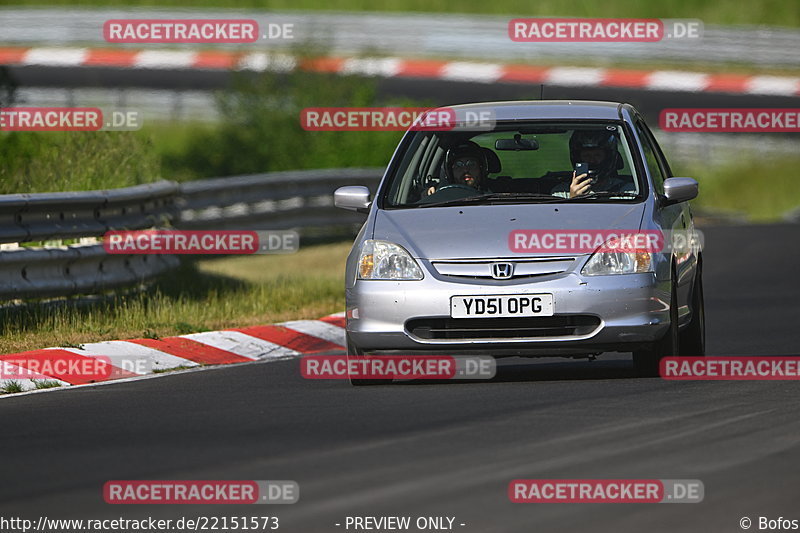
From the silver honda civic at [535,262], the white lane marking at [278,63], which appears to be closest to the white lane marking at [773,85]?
the white lane marking at [278,63]

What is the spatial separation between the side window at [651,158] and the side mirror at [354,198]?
174 cm

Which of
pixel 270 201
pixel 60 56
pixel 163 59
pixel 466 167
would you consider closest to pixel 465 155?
pixel 466 167

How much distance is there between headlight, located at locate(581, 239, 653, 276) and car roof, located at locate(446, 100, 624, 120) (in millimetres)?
1454

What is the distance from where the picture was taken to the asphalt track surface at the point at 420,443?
667cm

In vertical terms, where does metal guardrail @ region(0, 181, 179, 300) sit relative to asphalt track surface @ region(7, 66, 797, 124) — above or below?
below

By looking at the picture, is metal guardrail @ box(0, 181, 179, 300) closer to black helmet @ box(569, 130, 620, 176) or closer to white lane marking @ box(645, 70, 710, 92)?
black helmet @ box(569, 130, 620, 176)

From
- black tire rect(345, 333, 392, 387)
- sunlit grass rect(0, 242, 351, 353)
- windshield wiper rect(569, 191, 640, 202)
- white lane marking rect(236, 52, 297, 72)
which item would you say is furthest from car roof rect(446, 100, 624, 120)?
white lane marking rect(236, 52, 297, 72)

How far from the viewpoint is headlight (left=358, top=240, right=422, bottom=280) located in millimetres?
10352

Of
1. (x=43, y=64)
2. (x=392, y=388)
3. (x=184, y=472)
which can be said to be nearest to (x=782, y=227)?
(x=392, y=388)

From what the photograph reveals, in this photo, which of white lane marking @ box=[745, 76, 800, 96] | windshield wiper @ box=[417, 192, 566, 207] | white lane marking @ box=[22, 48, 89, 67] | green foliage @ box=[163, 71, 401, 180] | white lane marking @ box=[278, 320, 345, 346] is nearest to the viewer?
windshield wiper @ box=[417, 192, 566, 207]

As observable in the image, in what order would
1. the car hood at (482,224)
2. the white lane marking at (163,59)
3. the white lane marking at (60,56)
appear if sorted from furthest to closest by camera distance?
the white lane marking at (163,59) → the white lane marking at (60,56) → the car hood at (482,224)

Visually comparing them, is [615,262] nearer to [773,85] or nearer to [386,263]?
[386,263]

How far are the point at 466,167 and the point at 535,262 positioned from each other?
153 centimetres

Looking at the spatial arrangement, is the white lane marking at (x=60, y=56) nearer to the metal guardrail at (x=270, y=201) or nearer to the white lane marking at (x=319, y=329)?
the metal guardrail at (x=270, y=201)
